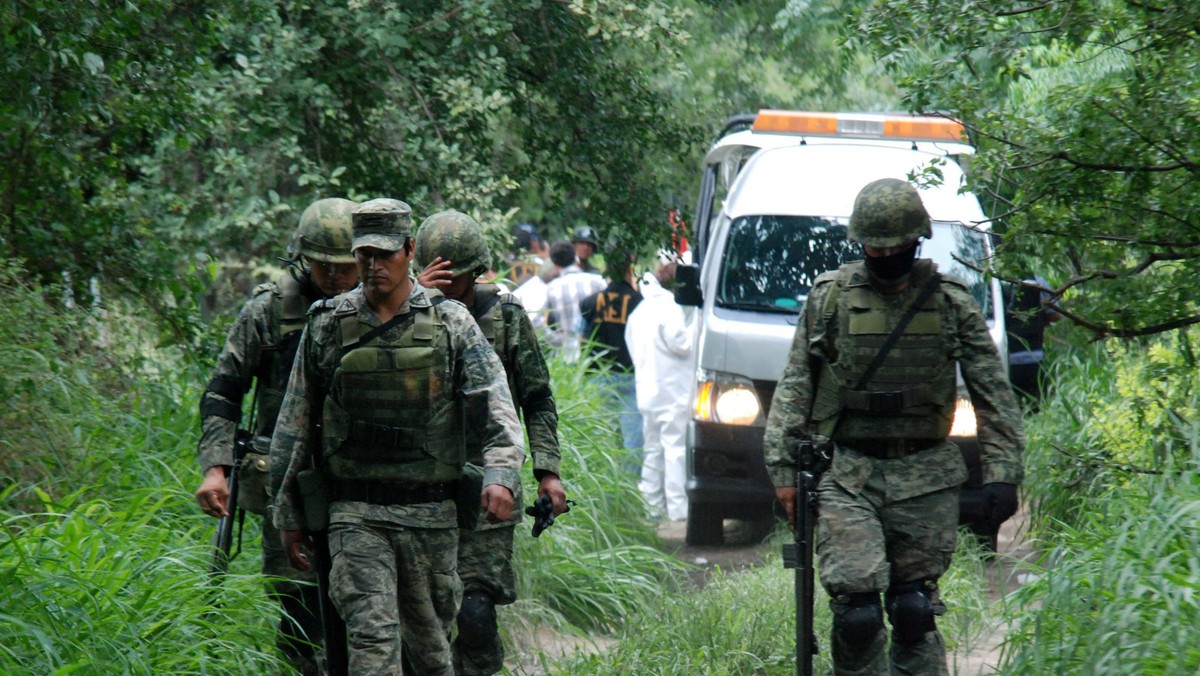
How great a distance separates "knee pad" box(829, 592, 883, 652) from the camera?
532 centimetres

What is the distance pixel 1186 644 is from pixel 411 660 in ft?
8.02

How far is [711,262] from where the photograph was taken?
31.8 feet

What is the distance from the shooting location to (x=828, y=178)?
9.41 m

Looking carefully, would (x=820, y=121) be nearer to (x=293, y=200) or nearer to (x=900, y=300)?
(x=293, y=200)

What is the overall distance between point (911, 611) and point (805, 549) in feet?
1.39

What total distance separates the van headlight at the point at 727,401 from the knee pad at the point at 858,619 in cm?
351

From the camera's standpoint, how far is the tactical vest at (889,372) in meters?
5.52

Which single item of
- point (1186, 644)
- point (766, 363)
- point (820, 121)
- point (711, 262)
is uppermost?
point (820, 121)

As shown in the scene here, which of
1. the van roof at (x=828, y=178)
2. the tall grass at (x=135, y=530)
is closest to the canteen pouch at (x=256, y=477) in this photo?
the tall grass at (x=135, y=530)

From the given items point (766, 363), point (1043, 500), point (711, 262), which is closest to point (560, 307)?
point (711, 262)

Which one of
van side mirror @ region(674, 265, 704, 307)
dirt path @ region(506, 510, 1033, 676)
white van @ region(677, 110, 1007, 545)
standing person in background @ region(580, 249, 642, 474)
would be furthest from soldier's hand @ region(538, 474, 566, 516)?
standing person in background @ region(580, 249, 642, 474)

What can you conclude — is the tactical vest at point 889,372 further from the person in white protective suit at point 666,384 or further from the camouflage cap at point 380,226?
the person in white protective suit at point 666,384

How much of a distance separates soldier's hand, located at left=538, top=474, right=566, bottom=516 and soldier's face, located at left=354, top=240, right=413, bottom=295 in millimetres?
969

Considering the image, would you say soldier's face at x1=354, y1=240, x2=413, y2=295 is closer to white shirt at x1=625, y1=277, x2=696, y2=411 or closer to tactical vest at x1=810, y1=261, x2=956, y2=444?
tactical vest at x1=810, y1=261, x2=956, y2=444
